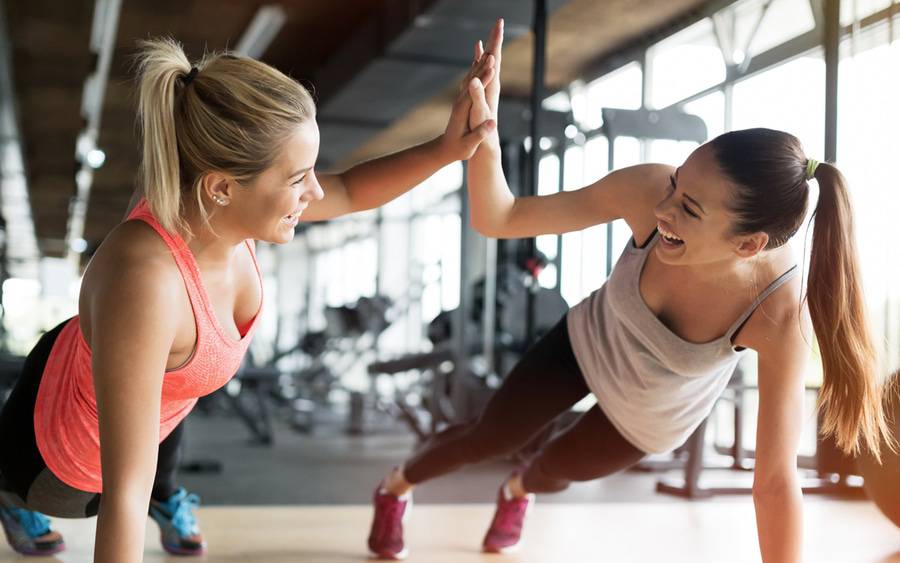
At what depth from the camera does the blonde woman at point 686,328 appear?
4.40 ft

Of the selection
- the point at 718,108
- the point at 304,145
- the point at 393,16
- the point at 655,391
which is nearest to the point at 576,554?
the point at 655,391

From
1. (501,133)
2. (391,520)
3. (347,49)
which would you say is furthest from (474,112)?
(347,49)

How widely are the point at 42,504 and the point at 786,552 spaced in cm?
126

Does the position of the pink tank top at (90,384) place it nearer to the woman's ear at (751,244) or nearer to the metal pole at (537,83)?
the woman's ear at (751,244)

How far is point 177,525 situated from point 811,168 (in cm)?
151

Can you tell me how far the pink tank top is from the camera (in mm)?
1250

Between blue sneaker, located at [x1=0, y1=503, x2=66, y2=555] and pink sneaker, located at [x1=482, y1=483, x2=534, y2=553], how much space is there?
3.31 ft

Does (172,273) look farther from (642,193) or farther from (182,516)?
(182,516)

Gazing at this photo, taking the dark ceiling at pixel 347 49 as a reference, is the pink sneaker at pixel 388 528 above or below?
below

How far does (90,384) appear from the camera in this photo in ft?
4.43

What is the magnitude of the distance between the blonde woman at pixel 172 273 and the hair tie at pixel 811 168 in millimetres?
526

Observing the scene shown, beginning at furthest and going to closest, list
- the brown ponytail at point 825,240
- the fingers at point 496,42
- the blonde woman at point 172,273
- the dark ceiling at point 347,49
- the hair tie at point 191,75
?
1. the dark ceiling at point 347,49
2. the fingers at point 496,42
3. the brown ponytail at point 825,240
4. the hair tie at point 191,75
5. the blonde woman at point 172,273

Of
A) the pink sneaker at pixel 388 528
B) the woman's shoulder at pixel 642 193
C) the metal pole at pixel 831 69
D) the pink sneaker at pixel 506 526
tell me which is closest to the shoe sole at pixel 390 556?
the pink sneaker at pixel 388 528

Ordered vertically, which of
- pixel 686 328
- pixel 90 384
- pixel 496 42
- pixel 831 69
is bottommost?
pixel 90 384
